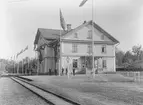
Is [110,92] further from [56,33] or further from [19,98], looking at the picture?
[56,33]

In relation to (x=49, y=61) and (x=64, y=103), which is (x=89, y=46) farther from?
(x=64, y=103)

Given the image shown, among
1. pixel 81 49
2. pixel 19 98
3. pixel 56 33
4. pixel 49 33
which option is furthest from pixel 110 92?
pixel 56 33

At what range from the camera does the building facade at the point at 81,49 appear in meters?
47.8

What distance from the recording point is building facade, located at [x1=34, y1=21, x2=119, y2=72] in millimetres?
47812

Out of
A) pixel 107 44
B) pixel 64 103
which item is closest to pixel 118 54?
pixel 107 44

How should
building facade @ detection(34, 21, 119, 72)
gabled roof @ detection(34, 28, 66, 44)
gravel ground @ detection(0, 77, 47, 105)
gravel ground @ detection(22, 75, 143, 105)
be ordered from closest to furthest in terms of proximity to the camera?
gravel ground @ detection(22, 75, 143, 105) → gravel ground @ detection(0, 77, 47, 105) → building facade @ detection(34, 21, 119, 72) → gabled roof @ detection(34, 28, 66, 44)

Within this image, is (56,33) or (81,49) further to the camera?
(56,33)

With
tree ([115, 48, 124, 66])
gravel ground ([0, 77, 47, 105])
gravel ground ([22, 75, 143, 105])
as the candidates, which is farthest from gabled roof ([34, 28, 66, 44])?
tree ([115, 48, 124, 66])

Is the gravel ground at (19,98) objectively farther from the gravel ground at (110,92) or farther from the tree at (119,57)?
the tree at (119,57)

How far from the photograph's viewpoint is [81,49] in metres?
49.1

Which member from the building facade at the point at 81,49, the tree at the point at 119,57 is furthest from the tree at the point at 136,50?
the building facade at the point at 81,49

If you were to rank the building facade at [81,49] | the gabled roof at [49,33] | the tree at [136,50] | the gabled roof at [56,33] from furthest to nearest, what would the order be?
the tree at [136,50] < the gabled roof at [49,33] < the gabled roof at [56,33] < the building facade at [81,49]

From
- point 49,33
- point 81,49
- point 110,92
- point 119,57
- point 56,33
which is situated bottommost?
point 110,92

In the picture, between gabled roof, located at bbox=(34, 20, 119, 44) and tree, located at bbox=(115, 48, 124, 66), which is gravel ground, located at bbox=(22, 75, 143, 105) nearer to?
gabled roof, located at bbox=(34, 20, 119, 44)
